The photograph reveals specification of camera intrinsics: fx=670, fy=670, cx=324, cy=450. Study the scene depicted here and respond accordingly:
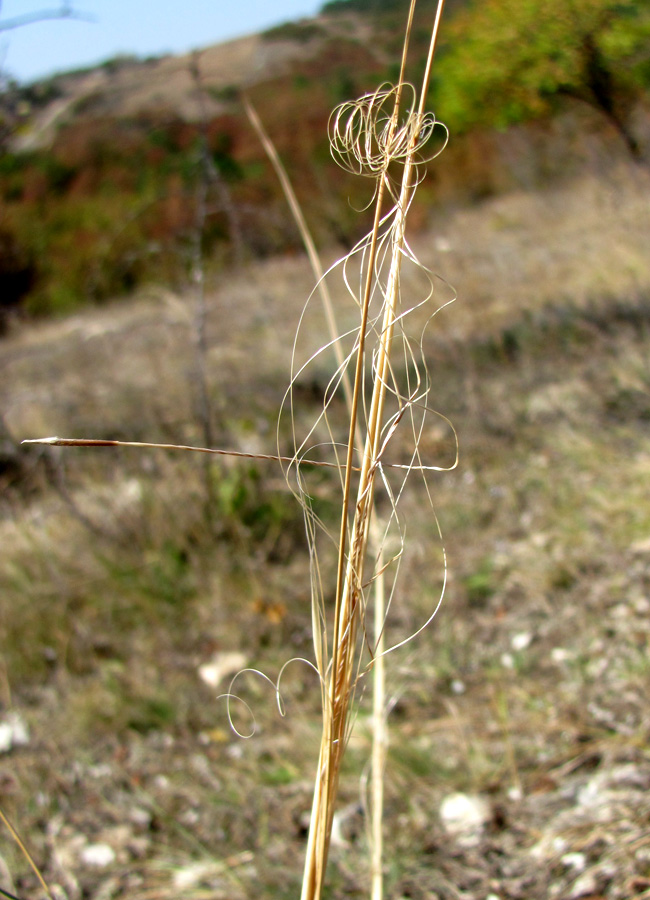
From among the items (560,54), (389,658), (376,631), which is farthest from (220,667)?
(560,54)

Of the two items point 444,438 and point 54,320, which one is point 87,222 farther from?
point 444,438

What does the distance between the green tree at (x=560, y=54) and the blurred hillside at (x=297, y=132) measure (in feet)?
0.06

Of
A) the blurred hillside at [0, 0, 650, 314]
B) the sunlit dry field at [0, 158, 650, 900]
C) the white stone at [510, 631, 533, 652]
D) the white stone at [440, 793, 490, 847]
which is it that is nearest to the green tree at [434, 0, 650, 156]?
the blurred hillside at [0, 0, 650, 314]

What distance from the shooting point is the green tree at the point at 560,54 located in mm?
6582

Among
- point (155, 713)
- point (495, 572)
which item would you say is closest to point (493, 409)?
point (495, 572)

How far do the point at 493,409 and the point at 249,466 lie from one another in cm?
126

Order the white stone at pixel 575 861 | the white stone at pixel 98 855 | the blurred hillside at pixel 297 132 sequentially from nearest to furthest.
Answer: the white stone at pixel 575 861 < the white stone at pixel 98 855 < the blurred hillside at pixel 297 132

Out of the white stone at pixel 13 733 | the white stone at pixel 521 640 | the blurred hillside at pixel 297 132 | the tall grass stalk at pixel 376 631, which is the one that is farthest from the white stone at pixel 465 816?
the blurred hillside at pixel 297 132

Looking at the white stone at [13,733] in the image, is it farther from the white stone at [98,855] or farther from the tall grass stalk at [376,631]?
the tall grass stalk at [376,631]

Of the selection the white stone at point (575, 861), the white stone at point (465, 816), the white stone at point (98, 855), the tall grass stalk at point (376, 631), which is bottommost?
the white stone at point (98, 855)

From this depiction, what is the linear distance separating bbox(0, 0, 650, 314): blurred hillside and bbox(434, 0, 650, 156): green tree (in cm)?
2

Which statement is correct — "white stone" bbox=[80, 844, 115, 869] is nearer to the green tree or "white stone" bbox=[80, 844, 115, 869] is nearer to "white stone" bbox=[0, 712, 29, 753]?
"white stone" bbox=[0, 712, 29, 753]

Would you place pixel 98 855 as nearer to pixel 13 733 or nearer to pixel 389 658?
pixel 13 733

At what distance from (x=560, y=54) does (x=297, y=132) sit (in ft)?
22.6
